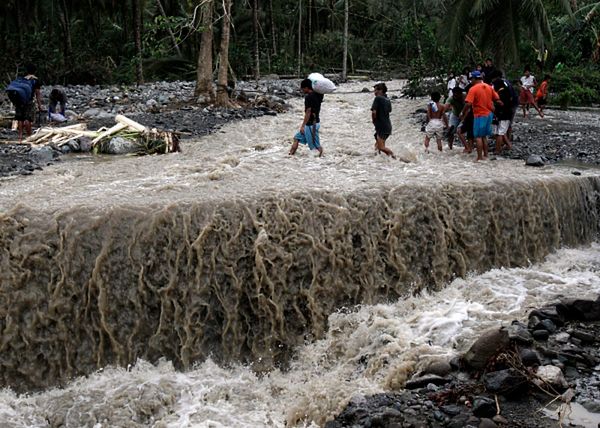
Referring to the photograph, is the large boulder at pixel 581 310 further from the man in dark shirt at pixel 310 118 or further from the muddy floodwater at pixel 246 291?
the man in dark shirt at pixel 310 118

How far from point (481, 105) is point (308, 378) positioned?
618 centimetres

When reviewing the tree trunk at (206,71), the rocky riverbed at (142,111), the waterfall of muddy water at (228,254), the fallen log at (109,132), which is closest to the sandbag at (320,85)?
the waterfall of muddy water at (228,254)

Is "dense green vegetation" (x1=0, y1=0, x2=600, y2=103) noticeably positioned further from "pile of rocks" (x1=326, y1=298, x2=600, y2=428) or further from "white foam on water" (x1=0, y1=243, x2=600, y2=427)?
"pile of rocks" (x1=326, y1=298, x2=600, y2=428)

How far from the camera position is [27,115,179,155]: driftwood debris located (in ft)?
40.8

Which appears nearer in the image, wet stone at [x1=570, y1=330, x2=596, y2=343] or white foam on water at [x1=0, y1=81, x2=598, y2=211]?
wet stone at [x1=570, y1=330, x2=596, y2=343]

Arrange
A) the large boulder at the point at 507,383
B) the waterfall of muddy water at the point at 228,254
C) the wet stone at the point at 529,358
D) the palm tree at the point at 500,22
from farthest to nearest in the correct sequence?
the palm tree at the point at 500,22
the waterfall of muddy water at the point at 228,254
the wet stone at the point at 529,358
the large boulder at the point at 507,383

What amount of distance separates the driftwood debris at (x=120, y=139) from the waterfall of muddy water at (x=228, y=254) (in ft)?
9.77

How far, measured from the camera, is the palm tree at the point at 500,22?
17594mm

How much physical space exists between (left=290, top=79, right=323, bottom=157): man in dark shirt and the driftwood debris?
2580 mm

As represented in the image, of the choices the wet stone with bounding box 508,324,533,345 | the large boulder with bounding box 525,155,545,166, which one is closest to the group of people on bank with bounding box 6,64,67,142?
the large boulder with bounding box 525,155,545,166

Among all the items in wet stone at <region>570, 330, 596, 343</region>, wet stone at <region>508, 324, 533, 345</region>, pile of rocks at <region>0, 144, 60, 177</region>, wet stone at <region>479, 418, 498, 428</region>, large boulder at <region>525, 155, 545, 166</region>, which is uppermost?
pile of rocks at <region>0, 144, 60, 177</region>

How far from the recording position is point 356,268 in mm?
7781

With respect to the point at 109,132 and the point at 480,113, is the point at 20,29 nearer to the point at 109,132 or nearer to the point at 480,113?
the point at 109,132

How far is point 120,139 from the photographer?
12.6 metres
